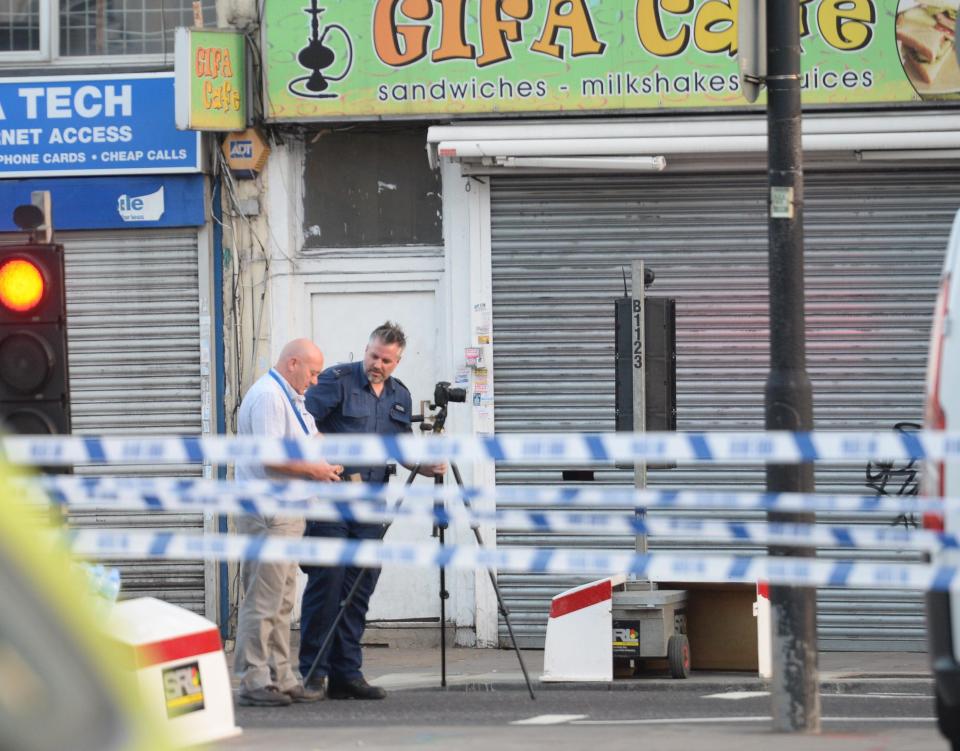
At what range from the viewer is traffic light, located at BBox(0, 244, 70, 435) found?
7957mm

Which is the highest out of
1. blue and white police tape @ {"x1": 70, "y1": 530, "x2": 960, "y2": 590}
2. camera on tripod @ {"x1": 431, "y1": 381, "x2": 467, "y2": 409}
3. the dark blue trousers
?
camera on tripod @ {"x1": 431, "y1": 381, "x2": 467, "y2": 409}

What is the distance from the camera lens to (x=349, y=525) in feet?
30.7

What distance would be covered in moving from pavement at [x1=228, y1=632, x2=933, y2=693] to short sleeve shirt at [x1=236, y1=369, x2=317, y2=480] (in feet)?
7.05

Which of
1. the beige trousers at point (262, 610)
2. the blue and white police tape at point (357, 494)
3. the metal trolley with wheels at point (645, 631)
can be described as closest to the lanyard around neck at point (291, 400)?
the blue and white police tape at point (357, 494)

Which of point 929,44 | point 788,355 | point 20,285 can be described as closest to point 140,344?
point 20,285

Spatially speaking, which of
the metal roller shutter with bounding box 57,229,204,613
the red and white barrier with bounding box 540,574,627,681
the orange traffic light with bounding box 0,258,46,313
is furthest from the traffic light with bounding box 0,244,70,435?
the metal roller shutter with bounding box 57,229,204,613

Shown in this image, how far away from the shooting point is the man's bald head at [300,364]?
8.98m

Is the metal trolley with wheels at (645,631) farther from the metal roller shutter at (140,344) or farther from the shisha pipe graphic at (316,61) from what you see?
the shisha pipe graphic at (316,61)

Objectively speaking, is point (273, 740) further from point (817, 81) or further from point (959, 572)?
point (817, 81)

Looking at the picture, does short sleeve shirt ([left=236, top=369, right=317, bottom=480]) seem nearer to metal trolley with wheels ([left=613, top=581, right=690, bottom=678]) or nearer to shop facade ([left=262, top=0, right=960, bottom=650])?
metal trolley with wheels ([left=613, top=581, right=690, bottom=678])

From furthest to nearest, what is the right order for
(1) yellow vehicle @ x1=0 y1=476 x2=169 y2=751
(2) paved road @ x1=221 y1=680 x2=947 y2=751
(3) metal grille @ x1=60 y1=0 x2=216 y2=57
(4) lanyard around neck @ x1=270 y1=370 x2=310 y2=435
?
(3) metal grille @ x1=60 y1=0 x2=216 y2=57 < (4) lanyard around neck @ x1=270 y1=370 x2=310 y2=435 < (2) paved road @ x1=221 y1=680 x2=947 y2=751 < (1) yellow vehicle @ x1=0 y1=476 x2=169 y2=751

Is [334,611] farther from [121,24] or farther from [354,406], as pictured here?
[121,24]

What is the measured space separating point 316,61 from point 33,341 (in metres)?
5.40

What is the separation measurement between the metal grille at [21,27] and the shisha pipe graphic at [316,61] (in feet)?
8.02
